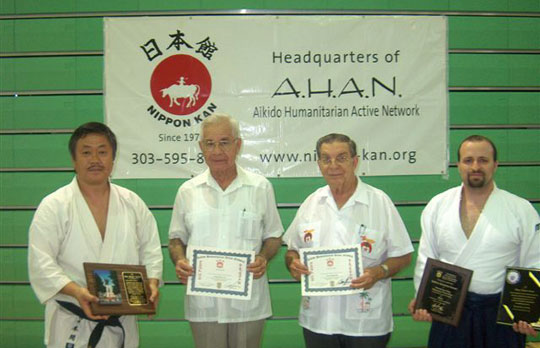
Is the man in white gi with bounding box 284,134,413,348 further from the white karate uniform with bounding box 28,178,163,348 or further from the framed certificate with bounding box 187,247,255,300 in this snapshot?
the white karate uniform with bounding box 28,178,163,348

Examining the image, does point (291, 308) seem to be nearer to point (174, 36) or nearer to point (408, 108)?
point (408, 108)

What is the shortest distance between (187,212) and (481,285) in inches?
70.8

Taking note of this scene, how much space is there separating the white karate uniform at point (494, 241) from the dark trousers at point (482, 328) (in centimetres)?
6

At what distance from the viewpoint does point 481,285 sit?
109 inches

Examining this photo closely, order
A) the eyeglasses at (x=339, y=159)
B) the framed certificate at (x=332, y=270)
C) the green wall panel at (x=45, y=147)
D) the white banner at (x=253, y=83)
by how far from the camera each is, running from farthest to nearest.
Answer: the green wall panel at (x=45, y=147), the white banner at (x=253, y=83), the eyeglasses at (x=339, y=159), the framed certificate at (x=332, y=270)

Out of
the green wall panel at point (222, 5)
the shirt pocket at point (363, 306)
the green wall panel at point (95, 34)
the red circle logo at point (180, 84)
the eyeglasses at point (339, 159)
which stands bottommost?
the shirt pocket at point (363, 306)

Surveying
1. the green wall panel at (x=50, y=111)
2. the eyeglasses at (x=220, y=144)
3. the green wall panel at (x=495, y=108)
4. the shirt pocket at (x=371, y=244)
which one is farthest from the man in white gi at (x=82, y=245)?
the green wall panel at (x=495, y=108)

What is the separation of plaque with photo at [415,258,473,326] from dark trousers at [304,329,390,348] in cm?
31

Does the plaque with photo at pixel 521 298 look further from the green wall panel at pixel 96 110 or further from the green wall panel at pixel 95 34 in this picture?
the green wall panel at pixel 95 34

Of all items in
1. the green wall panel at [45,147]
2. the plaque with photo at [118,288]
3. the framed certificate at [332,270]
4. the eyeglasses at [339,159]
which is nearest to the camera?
the plaque with photo at [118,288]

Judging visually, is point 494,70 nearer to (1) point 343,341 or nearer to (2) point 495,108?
(2) point 495,108

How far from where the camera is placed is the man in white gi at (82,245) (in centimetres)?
237

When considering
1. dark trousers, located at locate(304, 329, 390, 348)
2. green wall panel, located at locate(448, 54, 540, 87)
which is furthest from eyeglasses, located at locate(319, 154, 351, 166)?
green wall panel, located at locate(448, 54, 540, 87)

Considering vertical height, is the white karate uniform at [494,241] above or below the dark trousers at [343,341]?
above
